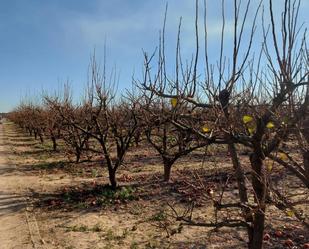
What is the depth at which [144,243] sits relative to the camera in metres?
5.95

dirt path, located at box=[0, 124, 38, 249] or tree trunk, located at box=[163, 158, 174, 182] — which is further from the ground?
tree trunk, located at box=[163, 158, 174, 182]

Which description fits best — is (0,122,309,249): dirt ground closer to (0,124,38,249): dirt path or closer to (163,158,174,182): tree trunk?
(0,124,38,249): dirt path

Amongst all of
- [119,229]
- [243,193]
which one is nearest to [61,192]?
[119,229]

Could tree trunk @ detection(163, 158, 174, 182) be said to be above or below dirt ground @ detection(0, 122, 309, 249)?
above

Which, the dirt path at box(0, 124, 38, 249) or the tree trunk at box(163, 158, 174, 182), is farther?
the tree trunk at box(163, 158, 174, 182)

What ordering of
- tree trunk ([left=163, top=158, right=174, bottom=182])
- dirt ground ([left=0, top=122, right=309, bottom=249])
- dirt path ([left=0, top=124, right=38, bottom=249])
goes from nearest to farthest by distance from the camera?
dirt ground ([left=0, top=122, right=309, bottom=249]) < dirt path ([left=0, top=124, right=38, bottom=249]) < tree trunk ([left=163, top=158, right=174, bottom=182])

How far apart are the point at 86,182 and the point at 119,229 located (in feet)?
15.0

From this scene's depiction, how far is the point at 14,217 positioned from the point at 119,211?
200 cm

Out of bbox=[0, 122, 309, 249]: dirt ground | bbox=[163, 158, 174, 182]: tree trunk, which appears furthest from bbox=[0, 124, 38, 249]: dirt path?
bbox=[163, 158, 174, 182]: tree trunk

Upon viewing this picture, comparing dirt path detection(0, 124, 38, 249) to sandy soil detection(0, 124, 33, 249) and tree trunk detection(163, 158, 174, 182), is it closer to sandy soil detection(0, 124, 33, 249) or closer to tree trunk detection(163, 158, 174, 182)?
sandy soil detection(0, 124, 33, 249)

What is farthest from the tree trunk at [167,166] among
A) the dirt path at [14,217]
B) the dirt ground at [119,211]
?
the dirt path at [14,217]

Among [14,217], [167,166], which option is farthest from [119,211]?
[167,166]

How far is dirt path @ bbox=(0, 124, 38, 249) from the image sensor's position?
20.3ft

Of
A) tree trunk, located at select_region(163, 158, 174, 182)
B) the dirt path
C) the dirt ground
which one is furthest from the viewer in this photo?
tree trunk, located at select_region(163, 158, 174, 182)
